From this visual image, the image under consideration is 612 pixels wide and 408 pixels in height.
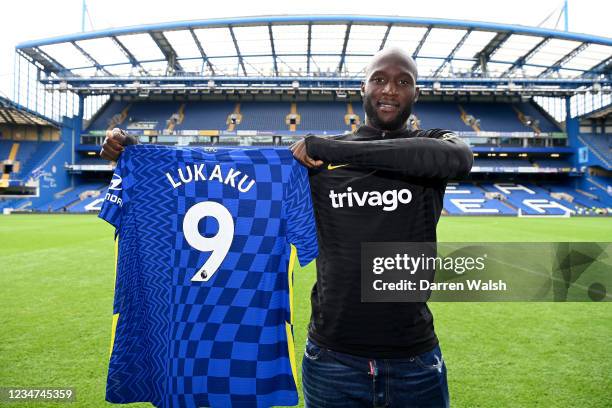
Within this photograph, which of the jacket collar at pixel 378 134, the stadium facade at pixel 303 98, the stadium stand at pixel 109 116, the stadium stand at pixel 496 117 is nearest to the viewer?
the jacket collar at pixel 378 134

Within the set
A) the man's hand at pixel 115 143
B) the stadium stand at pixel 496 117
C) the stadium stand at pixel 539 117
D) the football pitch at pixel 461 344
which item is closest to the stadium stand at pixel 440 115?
the stadium stand at pixel 496 117

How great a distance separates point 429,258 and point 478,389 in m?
2.10

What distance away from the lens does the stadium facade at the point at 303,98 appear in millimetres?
28016

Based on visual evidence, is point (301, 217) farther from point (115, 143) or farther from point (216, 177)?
point (115, 143)

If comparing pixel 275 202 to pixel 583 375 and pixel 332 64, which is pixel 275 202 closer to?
pixel 583 375

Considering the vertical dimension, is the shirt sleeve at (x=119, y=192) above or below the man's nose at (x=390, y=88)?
below

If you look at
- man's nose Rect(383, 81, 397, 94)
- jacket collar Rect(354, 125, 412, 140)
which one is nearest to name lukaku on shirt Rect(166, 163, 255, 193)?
jacket collar Rect(354, 125, 412, 140)

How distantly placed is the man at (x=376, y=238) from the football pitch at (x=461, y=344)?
1825 mm

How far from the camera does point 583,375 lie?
3.29 m

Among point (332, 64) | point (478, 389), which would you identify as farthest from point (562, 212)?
point (478, 389)

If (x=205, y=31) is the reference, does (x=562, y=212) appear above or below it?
below

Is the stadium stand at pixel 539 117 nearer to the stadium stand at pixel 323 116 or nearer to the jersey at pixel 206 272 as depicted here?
the stadium stand at pixel 323 116

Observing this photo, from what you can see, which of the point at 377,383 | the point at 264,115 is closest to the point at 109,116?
the point at 264,115

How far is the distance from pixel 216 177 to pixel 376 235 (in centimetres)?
104
